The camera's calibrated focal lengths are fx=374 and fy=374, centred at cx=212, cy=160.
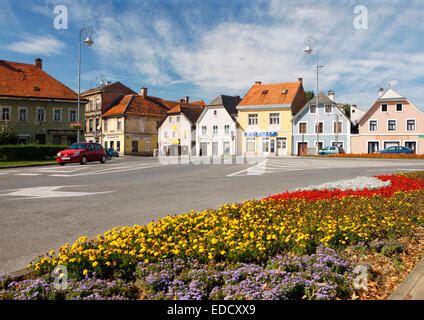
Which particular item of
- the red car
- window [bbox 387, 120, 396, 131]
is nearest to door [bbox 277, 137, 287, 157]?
window [bbox 387, 120, 396, 131]

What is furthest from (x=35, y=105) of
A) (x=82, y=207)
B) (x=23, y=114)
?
(x=82, y=207)

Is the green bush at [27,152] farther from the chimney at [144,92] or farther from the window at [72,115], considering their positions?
the chimney at [144,92]

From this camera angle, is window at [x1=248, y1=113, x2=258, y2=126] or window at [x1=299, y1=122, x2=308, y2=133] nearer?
window at [x1=299, y1=122, x2=308, y2=133]

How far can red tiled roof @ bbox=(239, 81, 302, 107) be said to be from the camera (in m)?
61.5

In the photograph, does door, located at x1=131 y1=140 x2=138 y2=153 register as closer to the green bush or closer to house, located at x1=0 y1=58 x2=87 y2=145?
house, located at x1=0 y1=58 x2=87 y2=145

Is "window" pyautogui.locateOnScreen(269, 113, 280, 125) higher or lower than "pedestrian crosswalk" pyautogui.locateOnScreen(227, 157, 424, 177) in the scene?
higher

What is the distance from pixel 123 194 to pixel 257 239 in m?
7.97

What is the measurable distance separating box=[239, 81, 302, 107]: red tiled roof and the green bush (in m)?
36.7

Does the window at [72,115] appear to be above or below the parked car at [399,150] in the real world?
above

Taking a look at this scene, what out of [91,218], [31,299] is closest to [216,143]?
[91,218]

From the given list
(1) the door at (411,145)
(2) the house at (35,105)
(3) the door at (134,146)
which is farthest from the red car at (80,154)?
(1) the door at (411,145)

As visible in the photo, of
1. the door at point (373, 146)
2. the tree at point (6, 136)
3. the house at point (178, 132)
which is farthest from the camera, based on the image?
the house at point (178, 132)

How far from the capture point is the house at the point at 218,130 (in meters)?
65.3
